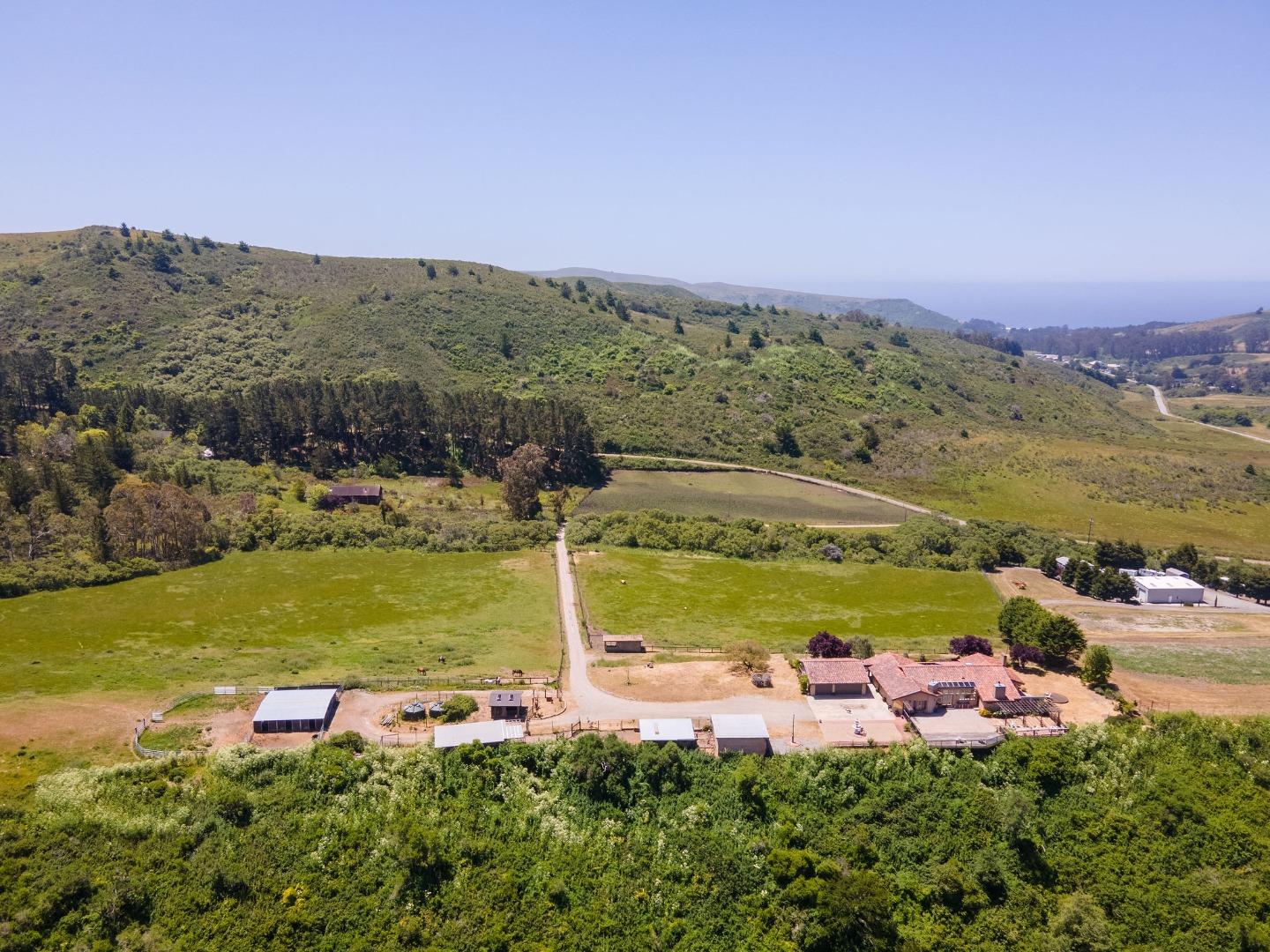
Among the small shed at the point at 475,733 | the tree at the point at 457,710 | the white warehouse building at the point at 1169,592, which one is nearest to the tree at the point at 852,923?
the small shed at the point at 475,733

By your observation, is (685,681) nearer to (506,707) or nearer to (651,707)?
(651,707)

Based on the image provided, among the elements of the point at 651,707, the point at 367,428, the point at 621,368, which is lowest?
the point at 651,707

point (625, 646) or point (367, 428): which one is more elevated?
point (367, 428)

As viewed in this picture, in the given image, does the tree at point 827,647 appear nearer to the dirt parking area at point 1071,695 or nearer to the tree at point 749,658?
the tree at point 749,658

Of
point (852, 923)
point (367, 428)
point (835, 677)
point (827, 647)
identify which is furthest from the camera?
point (367, 428)

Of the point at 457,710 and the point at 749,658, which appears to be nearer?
the point at 457,710

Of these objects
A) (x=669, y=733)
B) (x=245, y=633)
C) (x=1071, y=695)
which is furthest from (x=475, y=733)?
(x=1071, y=695)

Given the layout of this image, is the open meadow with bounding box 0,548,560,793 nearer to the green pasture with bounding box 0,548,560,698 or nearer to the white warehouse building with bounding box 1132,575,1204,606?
the green pasture with bounding box 0,548,560,698
